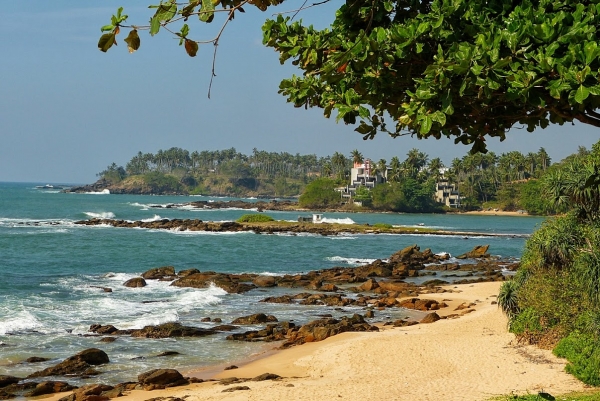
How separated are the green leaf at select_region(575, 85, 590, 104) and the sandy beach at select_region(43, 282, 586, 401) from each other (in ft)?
30.7

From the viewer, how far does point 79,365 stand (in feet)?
57.4

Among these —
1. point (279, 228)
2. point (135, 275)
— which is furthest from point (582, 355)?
point (279, 228)

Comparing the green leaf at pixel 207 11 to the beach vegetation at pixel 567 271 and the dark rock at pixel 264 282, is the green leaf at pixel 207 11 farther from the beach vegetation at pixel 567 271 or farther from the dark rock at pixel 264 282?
the dark rock at pixel 264 282

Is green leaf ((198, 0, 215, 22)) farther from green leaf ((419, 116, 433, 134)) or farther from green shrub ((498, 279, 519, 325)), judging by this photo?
green shrub ((498, 279, 519, 325))

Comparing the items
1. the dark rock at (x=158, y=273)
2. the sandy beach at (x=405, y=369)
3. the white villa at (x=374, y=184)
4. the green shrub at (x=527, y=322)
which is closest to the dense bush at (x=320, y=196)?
the white villa at (x=374, y=184)

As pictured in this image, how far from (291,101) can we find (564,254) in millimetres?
12118

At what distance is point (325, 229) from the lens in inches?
3091

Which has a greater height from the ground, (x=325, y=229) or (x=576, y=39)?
(x=576, y=39)

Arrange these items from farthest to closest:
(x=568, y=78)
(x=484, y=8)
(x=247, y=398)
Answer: (x=247, y=398), (x=484, y=8), (x=568, y=78)

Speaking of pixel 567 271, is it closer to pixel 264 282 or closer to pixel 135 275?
pixel 264 282

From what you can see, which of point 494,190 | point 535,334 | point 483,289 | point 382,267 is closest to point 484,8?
point 535,334

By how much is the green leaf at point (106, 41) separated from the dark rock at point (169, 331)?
18.4 m

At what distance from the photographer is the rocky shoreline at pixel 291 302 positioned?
15859mm

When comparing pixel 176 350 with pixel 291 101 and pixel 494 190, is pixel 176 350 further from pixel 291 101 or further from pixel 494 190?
pixel 494 190
